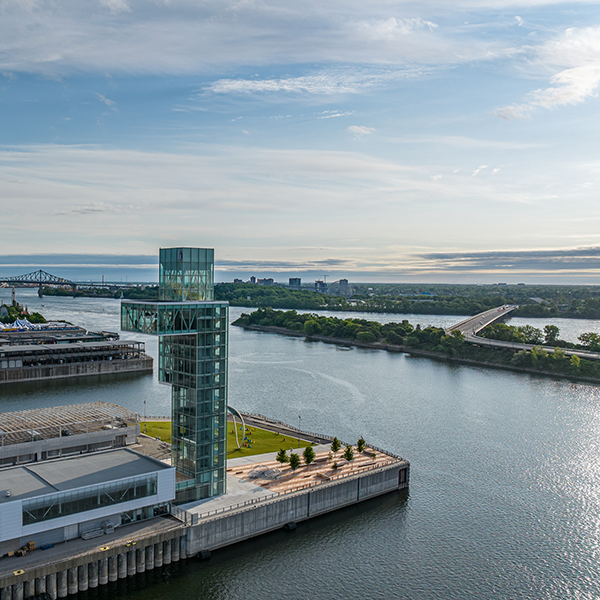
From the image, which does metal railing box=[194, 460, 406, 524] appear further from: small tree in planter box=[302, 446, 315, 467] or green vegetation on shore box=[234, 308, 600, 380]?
green vegetation on shore box=[234, 308, 600, 380]

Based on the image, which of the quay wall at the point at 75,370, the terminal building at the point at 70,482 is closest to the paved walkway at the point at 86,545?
the terminal building at the point at 70,482

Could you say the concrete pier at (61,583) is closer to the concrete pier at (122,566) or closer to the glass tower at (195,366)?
the concrete pier at (122,566)

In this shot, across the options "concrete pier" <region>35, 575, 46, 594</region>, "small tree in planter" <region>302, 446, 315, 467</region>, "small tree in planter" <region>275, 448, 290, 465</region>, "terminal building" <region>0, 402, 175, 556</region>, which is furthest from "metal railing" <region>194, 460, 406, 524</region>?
"concrete pier" <region>35, 575, 46, 594</region>

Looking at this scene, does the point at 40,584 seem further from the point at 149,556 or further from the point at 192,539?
the point at 192,539

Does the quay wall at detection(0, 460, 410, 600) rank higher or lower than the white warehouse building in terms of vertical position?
lower

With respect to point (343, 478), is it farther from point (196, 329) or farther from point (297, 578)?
point (196, 329)
